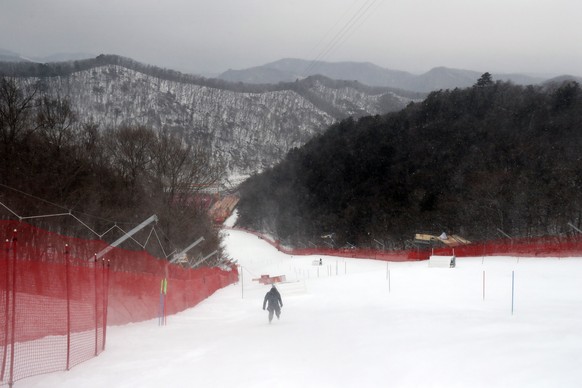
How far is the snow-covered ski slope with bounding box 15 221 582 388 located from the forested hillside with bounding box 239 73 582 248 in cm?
6144

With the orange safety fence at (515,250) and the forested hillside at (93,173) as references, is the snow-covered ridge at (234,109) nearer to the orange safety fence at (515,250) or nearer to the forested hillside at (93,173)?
the orange safety fence at (515,250)

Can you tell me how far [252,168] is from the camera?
173375 mm

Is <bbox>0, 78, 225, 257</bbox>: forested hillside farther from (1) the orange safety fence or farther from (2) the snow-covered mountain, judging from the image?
(2) the snow-covered mountain

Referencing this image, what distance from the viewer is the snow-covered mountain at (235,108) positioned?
14838 cm

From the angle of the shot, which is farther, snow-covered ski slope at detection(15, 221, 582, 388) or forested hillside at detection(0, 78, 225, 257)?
forested hillside at detection(0, 78, 225, 257)

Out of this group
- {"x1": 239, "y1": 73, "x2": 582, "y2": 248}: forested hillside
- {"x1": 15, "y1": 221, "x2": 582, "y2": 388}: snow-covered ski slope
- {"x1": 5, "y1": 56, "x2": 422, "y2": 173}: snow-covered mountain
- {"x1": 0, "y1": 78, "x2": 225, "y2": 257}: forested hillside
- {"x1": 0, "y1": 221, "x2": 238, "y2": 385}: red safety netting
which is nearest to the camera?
{"x1": 15, "y1": 221, "x2": 582, "y2": 388}: snow-covered ski slope

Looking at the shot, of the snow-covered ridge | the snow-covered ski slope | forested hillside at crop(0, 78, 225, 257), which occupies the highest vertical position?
the snow-covered ridge

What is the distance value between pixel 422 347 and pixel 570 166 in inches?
3260

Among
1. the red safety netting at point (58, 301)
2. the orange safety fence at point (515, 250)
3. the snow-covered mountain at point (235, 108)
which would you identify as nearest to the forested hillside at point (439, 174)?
the snow-covered mountain at point (235, 108)

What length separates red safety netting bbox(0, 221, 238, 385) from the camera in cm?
1149

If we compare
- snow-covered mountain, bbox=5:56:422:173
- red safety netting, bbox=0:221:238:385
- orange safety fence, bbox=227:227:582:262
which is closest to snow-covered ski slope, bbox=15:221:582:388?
red safety netting, bbox=0:221:238:385

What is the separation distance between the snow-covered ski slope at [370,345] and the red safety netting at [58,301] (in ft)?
2.07

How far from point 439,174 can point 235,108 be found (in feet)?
359

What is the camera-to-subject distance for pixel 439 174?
108 metres
